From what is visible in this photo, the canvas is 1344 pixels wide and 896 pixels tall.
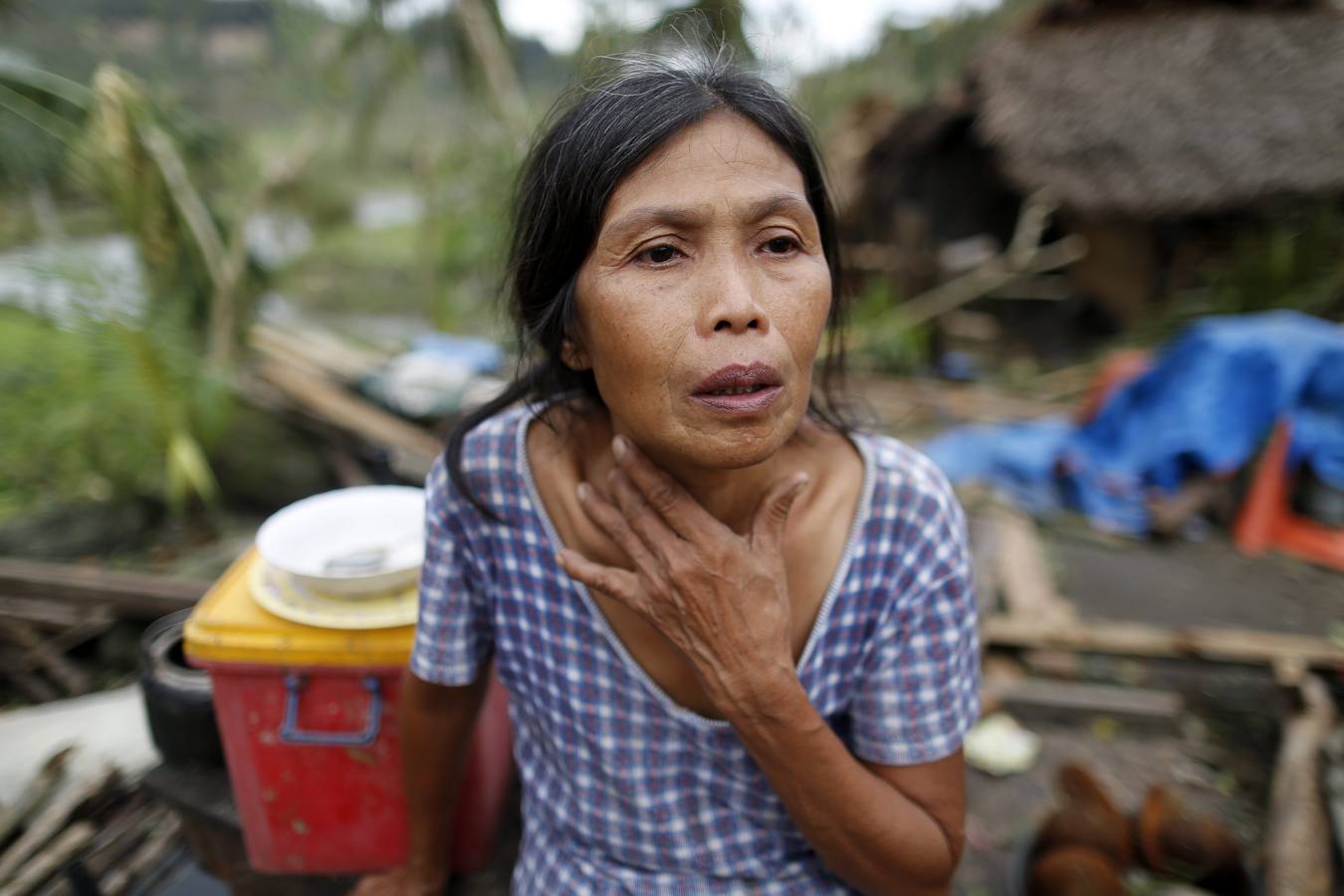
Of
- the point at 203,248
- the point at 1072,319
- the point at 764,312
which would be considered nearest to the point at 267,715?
the point at 764,312

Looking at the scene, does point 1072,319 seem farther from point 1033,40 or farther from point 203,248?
point 203,248

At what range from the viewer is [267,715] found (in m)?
1.83

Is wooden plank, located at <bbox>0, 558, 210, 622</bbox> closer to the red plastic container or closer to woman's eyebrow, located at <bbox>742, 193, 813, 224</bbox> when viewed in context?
the red plastic container

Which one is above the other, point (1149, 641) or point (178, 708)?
point (178, 708)

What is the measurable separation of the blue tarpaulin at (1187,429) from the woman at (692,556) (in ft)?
15.0

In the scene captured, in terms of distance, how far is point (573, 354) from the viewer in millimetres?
1393

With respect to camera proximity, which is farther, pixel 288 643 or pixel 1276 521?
pixel 1276 521

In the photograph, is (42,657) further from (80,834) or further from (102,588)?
(80,834)

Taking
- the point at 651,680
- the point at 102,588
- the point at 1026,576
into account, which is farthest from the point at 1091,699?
the point at 102,588

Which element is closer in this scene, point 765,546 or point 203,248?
Result: point 765,546

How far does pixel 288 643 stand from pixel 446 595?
472 millimetres

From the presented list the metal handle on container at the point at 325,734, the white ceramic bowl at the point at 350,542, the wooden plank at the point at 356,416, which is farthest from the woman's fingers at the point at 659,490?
the wooden plank at the point at 356,416

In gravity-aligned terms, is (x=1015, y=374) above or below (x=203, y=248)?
below

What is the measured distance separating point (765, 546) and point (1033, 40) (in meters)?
10.8
